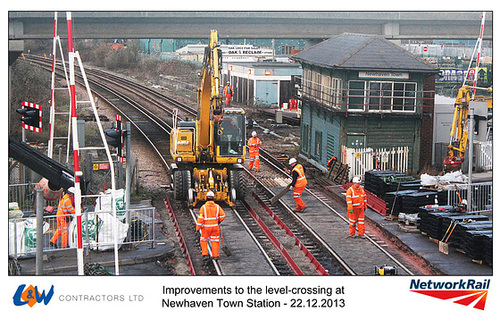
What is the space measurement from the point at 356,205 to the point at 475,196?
4151 mm

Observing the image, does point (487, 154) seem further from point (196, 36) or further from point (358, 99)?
point (196, 36)

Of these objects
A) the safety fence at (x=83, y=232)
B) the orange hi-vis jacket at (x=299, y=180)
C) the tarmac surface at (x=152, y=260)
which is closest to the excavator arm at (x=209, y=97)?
the orange hi-vis jacket at (x=299, y=180)

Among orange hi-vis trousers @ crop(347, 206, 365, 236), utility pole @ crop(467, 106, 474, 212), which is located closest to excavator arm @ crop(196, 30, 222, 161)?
orange hi-vis trousers @ crop(347, 206, 365, 236)

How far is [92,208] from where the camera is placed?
20984 millimetres

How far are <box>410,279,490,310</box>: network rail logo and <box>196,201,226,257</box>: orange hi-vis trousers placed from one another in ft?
14.5

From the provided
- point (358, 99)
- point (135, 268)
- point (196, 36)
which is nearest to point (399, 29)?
point (196, 36)

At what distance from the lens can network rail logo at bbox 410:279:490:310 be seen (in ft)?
42.4

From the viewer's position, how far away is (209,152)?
2286 centimetres

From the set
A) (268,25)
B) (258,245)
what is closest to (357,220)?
(258,245)

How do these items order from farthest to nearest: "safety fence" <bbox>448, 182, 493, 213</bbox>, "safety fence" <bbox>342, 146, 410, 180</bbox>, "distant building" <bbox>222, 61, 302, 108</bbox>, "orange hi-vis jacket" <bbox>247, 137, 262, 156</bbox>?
→ "distant building" <bbox>222, 61, 302, 108</bbox>
"orange hi-vis jacket" <bbox>247, 137, 262, 156</bbox>
"safety fence" <bbox>342, 146, 410, 180</bbox>
"safety fence" <bbox>448, 182, 493, 213</bbox>

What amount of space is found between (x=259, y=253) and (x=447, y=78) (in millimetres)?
44169

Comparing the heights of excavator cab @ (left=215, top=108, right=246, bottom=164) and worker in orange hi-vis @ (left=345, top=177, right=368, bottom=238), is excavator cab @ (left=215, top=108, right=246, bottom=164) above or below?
above

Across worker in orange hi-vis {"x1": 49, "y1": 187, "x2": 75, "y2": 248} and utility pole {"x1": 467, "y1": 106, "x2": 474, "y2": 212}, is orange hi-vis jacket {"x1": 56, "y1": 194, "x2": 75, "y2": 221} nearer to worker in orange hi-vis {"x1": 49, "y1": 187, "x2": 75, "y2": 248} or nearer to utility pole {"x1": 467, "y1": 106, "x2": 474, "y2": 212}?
worker in orange hi-vis {"x1": 49, "y1": 187, "x2": 75, "y2": 248}

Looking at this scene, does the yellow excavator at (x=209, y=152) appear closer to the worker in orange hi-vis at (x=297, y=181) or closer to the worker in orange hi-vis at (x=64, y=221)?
the worker in orange hi-vis at (x=297, y=181)
